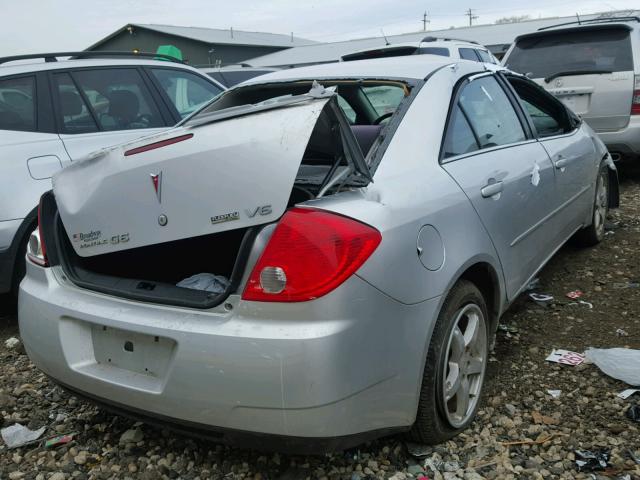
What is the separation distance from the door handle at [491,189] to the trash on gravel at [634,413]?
1.11 metres

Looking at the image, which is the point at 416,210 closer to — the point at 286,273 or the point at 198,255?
the point at 286,273

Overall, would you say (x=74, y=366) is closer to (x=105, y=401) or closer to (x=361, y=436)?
(x=105, y=401)

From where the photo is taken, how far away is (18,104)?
3.92 metres

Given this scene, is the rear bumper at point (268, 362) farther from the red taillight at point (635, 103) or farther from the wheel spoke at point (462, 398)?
the red taillight at point (635, 103)

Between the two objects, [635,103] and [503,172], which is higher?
[503,172]

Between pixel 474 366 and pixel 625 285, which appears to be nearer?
pixel 474 366

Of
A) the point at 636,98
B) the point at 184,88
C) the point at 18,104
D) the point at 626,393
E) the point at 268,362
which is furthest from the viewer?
the point at 636,98

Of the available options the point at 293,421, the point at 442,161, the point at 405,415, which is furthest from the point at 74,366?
the point at 442,161

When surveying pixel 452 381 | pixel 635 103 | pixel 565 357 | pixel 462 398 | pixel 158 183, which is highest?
pixel 158 183

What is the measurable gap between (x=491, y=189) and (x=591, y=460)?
117cm

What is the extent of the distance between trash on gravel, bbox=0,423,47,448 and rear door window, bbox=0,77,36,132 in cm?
198

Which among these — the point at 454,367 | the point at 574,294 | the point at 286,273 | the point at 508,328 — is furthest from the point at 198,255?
the point at 574,294

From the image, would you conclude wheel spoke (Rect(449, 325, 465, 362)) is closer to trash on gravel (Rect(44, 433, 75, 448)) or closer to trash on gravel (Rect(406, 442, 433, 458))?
trash on gravel (Rect(406, 442, 433, 458))

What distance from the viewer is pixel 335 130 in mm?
2125
